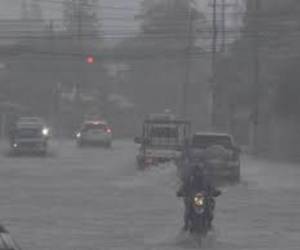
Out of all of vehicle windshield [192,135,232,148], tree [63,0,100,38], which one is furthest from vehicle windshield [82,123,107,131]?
tree [63,0,100,38]

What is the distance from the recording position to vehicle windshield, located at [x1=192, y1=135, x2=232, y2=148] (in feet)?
123

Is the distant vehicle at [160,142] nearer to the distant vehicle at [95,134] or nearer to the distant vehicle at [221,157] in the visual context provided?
the distant vehicle at [221,157]

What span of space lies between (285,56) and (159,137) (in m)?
16.6

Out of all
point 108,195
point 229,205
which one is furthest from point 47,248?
point 108,195

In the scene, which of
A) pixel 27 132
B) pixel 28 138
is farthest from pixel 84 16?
pixel 28 138

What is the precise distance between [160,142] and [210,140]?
7.97 meters

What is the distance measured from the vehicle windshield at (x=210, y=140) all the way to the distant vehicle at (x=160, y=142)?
3823 millimetres

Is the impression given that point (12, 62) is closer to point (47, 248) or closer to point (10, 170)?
point (10, 170)

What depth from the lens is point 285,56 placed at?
201 feet

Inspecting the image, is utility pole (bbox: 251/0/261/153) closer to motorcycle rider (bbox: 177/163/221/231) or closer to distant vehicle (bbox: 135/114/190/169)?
distant vehicle (bbox: 135/114/190/169)

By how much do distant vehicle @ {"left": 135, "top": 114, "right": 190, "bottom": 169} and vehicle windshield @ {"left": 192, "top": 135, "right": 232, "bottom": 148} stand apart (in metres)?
3.82

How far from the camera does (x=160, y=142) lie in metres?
45.9

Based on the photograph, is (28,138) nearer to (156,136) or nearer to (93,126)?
(156,136)

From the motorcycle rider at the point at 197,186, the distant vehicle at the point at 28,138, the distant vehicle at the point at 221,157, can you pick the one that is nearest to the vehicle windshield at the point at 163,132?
the distant vehicle at the point at 221,157
